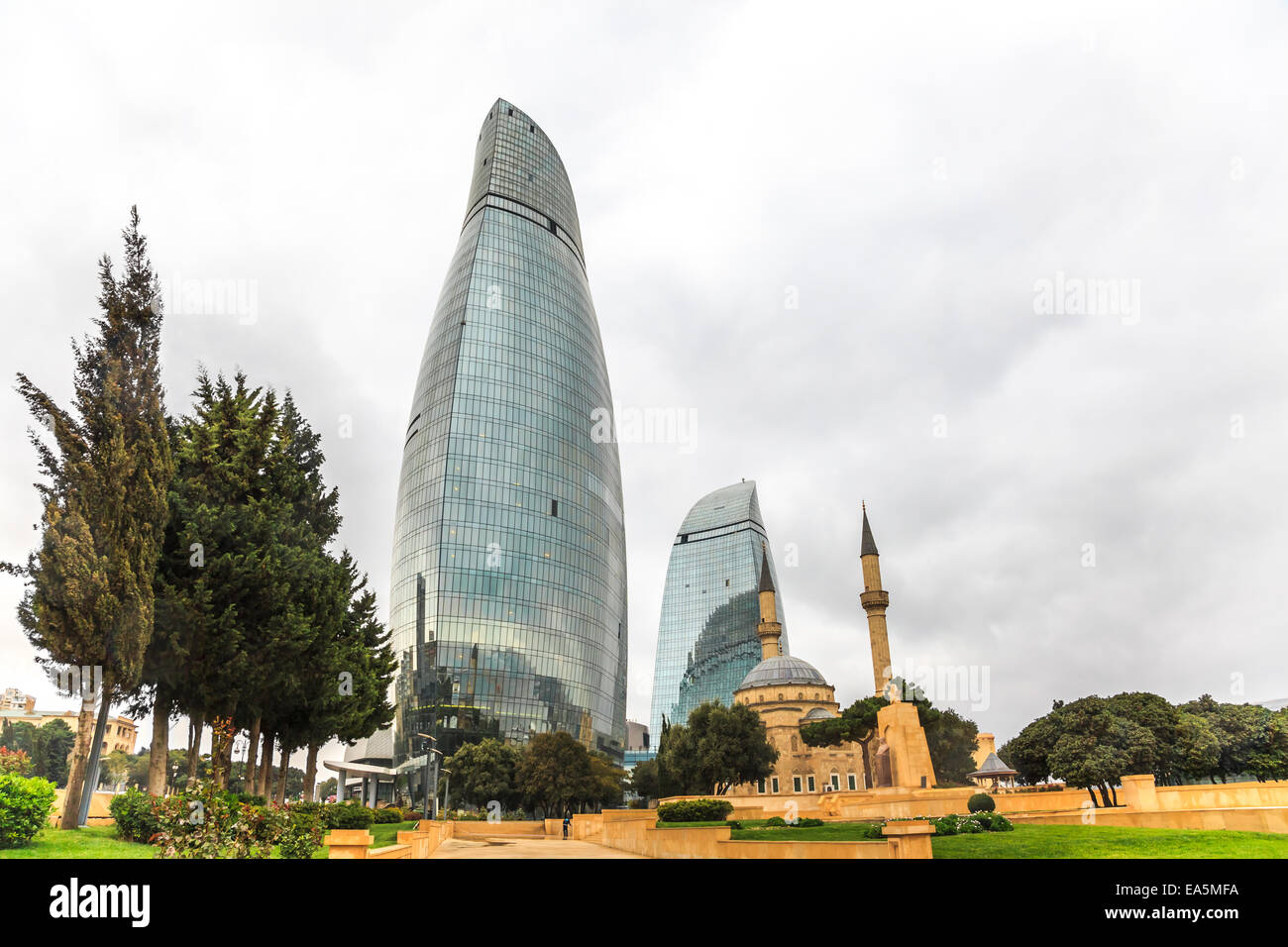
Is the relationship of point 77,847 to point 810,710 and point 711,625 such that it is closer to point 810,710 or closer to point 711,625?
point 810,710

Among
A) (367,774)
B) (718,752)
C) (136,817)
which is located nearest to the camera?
(136,817)

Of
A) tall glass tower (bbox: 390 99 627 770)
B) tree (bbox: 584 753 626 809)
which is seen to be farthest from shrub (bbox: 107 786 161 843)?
tall glass tower (bbox: 390 99 627 770)

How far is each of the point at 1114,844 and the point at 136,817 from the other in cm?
2499

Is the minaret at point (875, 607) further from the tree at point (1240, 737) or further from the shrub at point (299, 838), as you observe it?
the shrub at point (299, 838)

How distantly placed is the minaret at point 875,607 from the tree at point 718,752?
61.2 feet

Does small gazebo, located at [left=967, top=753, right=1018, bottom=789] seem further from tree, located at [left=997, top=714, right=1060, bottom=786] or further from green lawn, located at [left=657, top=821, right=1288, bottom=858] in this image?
green lawn, located at [left=657, top=821, right=1288, bottom=858]

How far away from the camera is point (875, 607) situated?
74.7 meters

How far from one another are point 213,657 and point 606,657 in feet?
284

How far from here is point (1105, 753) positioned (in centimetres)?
3769

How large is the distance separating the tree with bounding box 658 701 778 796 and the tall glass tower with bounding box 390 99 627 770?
127 ft

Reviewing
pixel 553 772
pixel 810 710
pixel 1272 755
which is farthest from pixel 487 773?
pixel 1272 755

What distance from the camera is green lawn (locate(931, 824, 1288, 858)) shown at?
16.7 meters

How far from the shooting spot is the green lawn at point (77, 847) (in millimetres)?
15195
